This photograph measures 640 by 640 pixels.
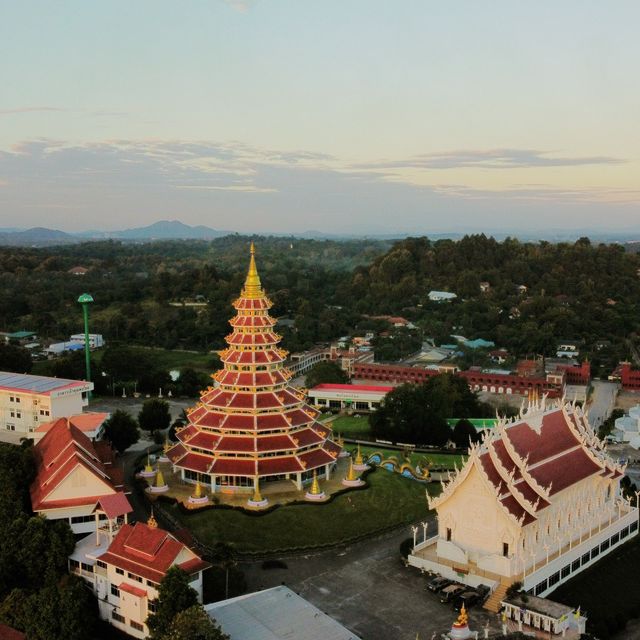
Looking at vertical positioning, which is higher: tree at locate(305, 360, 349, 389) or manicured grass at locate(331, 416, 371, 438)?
tree at locate(305, 360, 349, 389)

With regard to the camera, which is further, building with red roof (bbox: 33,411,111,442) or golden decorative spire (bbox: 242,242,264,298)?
building with red roof (bbox: 33,411,111,442)

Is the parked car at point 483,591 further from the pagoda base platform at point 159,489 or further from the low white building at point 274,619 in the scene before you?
the pagoda base platform at point 159,489

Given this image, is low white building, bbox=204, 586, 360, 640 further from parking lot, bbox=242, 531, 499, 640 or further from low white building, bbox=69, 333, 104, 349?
low white building, bbox=69, 333, 104, 349

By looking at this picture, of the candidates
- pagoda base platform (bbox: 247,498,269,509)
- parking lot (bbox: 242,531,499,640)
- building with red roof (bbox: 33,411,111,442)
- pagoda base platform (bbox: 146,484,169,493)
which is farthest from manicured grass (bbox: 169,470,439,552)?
building with red roof (bbox: 33,411,111,442)

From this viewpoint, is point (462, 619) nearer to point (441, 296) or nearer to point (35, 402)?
point (35, 402)

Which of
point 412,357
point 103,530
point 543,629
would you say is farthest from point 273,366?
point 412,357

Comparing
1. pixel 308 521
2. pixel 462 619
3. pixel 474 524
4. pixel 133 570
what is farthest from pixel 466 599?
pixel 133 570

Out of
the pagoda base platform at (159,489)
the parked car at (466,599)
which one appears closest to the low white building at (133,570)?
the parked car at (466,599)
